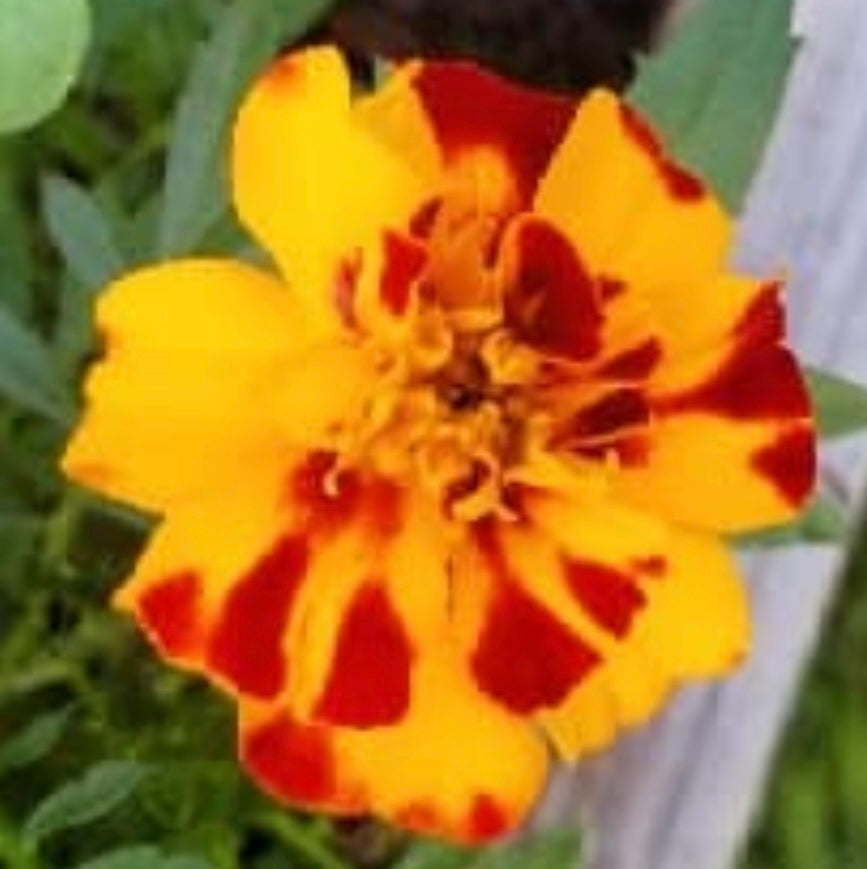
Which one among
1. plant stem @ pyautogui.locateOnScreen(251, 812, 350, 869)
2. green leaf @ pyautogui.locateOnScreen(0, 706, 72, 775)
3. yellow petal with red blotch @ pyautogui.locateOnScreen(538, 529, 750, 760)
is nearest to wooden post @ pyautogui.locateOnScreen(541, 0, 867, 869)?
plant stem @ pyautogui.locateOnScreen(251, 812, 350, 869)

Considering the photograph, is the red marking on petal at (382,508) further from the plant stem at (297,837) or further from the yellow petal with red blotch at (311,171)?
the plant stem at (297,837)

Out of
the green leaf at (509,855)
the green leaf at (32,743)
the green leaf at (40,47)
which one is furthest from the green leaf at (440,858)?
the green leaf at (40,47)

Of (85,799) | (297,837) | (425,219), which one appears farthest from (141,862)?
(425,219)

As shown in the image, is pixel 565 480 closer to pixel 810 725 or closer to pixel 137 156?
pixel 137 156

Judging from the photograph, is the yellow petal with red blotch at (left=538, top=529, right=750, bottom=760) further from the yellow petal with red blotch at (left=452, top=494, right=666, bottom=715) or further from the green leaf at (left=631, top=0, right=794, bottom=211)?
the green leaf at (left=631, top=0, right=794, bottom=211)

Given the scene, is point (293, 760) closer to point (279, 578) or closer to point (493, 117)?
point (279, 578)
